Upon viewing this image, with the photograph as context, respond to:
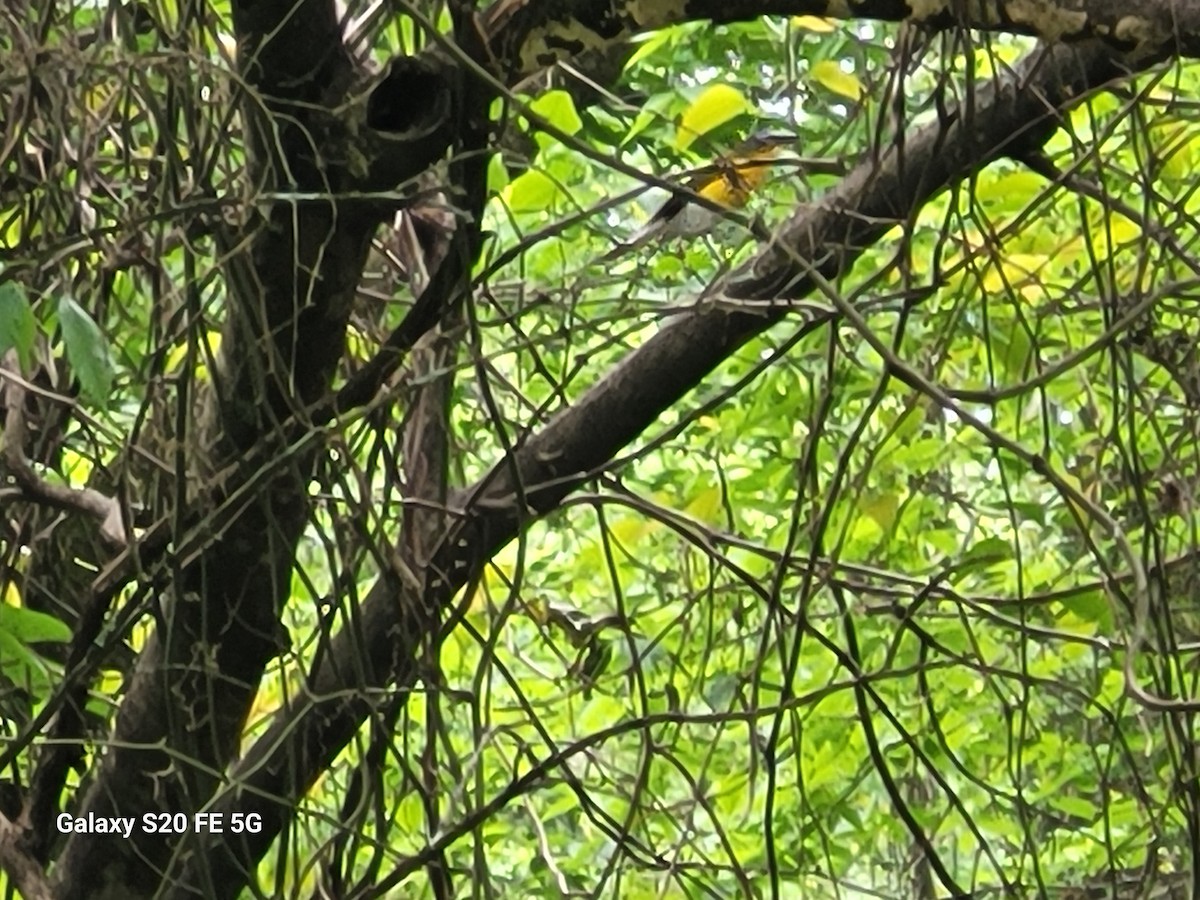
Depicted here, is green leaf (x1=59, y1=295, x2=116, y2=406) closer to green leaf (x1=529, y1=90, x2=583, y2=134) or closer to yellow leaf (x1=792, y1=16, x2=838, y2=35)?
green leaf (x1=529, y1=90, x2=583, y2=134)

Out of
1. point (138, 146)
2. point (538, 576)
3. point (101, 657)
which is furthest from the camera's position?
point (538, 576)

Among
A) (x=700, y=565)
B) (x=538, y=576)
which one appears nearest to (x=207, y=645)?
(x=700, y=565)

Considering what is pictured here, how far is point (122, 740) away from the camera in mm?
1046

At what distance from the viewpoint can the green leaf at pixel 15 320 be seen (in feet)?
2.58

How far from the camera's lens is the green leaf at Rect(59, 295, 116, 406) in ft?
2.72

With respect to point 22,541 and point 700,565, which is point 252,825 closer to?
point 22,541

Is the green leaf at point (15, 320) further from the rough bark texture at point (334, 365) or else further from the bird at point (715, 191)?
the bird at point (715, 191)

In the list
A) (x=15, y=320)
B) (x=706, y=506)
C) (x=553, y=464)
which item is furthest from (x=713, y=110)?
(x=15, y=320)

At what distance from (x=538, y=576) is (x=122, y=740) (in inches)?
34.8

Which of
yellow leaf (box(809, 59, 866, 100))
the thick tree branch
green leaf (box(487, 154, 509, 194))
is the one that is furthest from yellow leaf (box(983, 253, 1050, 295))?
green leaf (box(487, 154, 509, 194))

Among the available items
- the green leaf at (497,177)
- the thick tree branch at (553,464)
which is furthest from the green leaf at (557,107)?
the thick tree branch at (553,464)

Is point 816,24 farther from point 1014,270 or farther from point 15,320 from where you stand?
point 15,320

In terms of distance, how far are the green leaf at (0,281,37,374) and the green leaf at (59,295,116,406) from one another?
0.9 inches

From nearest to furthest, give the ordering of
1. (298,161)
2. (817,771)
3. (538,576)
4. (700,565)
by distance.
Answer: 1. (298,161)
2. (817,771)
3. (700,565)
4. (538,576)
